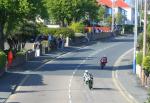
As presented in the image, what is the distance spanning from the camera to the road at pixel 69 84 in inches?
1353

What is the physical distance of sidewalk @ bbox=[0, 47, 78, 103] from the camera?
36.9 m

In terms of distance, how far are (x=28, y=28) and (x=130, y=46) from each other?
18.5 metres

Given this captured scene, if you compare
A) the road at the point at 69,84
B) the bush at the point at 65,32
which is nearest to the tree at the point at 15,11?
the road at the point at 69,84

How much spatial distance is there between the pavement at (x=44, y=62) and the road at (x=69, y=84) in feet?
1.83

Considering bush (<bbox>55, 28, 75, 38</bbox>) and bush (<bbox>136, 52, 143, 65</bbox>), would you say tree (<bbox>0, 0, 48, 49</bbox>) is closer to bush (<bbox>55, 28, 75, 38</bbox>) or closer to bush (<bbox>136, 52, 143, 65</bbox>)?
bush (<bbox>136, 52, 143, 65</bbox>)

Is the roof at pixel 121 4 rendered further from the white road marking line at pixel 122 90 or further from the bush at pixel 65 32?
the white road marking line at pixel 122 90

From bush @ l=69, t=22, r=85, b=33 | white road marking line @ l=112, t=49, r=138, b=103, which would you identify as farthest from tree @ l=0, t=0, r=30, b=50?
bush @ l=69, t=22, r=85, b=33

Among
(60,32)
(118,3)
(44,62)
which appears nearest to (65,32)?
(60,32)

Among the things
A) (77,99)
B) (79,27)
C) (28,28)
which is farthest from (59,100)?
(79,27)

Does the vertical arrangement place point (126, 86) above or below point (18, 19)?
below

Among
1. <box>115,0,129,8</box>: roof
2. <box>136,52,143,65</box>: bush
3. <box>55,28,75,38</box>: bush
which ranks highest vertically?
<box>115,0,129,8</box>: roof

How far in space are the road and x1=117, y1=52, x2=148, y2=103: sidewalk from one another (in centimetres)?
81

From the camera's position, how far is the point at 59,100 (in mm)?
33438

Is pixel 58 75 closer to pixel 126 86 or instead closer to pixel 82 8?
pixel 126 86
